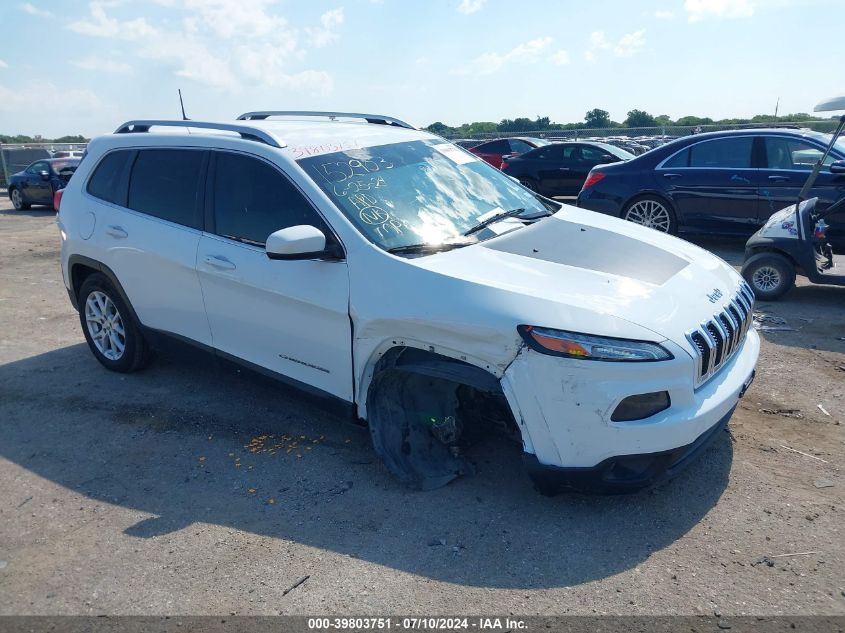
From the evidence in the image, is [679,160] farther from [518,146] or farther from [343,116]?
[518,146]

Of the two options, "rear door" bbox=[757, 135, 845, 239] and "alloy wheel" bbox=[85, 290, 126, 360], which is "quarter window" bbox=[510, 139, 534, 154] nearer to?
"rear door" bbox=[757, 135, 845, 239]

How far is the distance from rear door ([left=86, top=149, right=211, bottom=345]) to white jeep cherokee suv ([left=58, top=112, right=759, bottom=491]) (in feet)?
0.05

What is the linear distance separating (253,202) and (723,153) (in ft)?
23.8

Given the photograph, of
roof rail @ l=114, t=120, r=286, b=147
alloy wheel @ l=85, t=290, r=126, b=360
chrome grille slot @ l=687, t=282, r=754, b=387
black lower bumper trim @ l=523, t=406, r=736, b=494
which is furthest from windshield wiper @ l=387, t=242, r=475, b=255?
alloy wheel @ l=85, t=290, r=126, b=360

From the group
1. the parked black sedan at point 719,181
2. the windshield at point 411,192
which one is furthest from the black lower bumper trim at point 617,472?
the parked black sedan at point 719,181

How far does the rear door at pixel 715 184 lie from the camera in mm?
9016

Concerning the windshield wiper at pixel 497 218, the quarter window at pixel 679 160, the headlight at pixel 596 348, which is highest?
the windshield wiper at pixel 497 218

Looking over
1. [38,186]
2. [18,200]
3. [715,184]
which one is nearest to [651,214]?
[715,184]

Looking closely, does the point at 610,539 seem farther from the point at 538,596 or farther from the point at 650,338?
the point at 650,338

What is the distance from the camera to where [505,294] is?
322cm

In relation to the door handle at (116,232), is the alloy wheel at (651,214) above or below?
A: below

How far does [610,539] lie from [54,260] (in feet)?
32.6

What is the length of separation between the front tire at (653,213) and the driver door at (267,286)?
6626 millimetres

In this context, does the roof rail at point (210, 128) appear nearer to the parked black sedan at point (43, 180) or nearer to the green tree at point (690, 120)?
the parked black sedan at point (43, 180)
